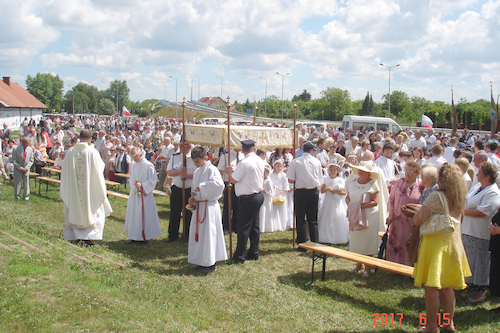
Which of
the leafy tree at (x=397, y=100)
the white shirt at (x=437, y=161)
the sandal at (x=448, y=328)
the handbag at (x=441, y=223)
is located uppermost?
the leafy tree at (x=397, y=100)

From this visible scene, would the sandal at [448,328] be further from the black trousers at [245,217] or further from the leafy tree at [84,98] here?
the leafy tree at [84,98]

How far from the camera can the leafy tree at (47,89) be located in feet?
366

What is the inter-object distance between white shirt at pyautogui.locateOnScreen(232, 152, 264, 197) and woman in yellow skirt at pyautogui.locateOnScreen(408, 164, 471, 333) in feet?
9.51

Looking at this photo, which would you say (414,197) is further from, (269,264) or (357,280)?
(269,264)

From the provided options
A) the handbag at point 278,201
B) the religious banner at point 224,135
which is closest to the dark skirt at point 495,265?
the handbag at point 278,201

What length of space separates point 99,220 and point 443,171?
5891mm

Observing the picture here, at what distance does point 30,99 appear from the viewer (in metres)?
54.8

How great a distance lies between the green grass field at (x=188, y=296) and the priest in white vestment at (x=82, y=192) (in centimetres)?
42

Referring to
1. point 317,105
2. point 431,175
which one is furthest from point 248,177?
point 317,105

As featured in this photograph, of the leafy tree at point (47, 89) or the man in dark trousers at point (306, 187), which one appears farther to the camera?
the leafy tree at point (47, 89)

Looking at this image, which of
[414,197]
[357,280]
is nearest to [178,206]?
[357,280]

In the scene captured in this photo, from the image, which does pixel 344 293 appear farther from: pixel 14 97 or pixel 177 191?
pixel 14 97

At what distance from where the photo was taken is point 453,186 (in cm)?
416

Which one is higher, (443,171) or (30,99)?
(30,99)
